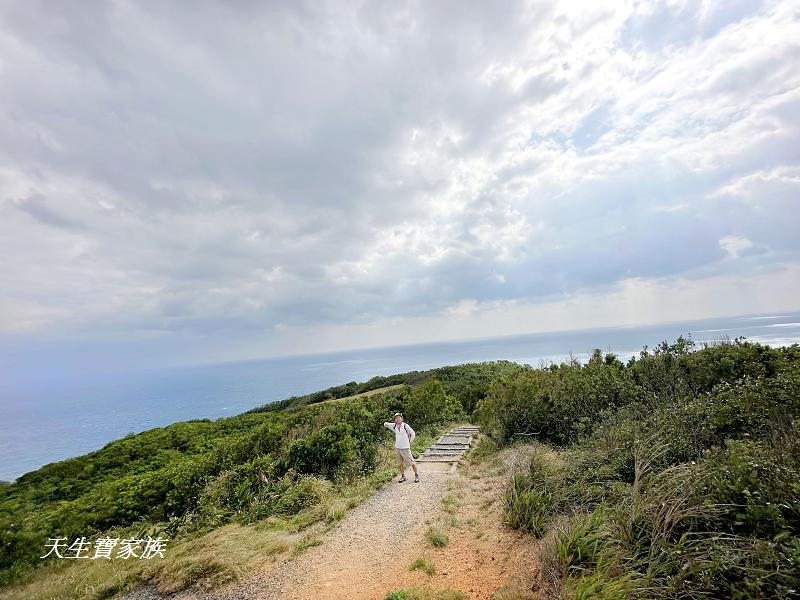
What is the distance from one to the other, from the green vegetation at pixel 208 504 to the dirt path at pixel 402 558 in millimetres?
527

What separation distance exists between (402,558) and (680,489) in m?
3.91

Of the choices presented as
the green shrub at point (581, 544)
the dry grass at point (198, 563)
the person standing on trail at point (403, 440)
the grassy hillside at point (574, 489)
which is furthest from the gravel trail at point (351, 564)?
the green shrub at point (581, 544)

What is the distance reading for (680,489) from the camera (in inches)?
A: 169

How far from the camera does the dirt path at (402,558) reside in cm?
484

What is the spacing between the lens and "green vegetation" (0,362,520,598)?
20.6 feet

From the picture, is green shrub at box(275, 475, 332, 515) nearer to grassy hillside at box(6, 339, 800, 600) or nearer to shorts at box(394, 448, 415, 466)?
grassy hillside at box(6, 339, 800, 600)

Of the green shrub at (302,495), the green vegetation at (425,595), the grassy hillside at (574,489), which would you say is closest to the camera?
the grassy hillside at (574,489)

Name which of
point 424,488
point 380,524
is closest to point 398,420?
point 424,488

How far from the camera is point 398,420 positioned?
30.8 ft

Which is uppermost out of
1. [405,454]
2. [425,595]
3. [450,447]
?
[405,454]

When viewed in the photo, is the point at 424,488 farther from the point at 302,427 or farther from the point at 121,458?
the point at 121,458

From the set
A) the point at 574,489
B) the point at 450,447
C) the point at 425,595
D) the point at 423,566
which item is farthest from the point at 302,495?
the point at 574,489

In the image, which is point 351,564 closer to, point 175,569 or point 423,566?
point 423,566

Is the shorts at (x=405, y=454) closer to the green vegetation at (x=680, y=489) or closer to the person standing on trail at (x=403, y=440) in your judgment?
the person standing on trail at (x=403, y=440)
